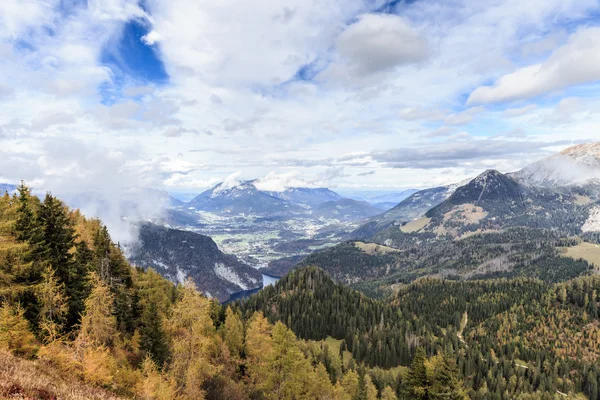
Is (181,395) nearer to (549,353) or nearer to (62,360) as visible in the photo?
(62,360)

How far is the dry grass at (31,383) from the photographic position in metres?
18.8

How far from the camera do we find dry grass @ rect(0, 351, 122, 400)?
18.8 meters

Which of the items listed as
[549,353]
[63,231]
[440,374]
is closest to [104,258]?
[63,231]

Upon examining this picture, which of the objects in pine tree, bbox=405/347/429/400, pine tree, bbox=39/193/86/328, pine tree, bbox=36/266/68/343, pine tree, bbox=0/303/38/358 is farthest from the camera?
pine tree, bbox=405/347/429/400

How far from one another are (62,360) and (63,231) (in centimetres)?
2843

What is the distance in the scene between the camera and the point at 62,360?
27766mm

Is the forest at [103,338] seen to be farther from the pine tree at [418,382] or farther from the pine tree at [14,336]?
the pine tree at [418,382]

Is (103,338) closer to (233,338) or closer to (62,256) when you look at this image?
(62,256)

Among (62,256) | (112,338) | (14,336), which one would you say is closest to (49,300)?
(112,338)

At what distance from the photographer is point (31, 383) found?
66.0 feet

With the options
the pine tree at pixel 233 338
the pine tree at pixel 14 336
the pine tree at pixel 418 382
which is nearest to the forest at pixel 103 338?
the pine tree at pixel 14 336

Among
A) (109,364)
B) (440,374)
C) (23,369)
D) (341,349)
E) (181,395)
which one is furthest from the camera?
(341,349)

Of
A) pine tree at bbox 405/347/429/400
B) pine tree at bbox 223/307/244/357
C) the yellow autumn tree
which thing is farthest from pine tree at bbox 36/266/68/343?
pine tree at bbox 405/347/429/400

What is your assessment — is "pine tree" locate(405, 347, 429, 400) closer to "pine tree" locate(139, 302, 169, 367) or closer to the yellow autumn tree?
the yellow autumn tree
